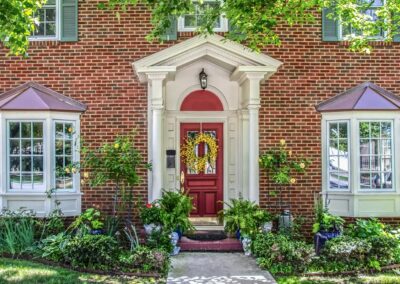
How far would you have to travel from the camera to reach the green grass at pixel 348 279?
7176mm

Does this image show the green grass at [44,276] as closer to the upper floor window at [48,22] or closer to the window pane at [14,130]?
the window pane at [14,130]

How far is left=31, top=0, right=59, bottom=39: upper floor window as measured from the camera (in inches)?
397

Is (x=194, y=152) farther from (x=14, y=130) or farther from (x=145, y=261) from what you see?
(x=14, y=130)

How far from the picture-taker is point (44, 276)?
707 cm

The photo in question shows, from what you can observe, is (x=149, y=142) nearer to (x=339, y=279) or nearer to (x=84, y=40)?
(x=84, y=40)

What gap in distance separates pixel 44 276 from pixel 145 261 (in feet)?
5.05

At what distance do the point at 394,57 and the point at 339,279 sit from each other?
5.12 metres

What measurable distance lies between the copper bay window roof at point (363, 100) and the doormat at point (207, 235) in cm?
325

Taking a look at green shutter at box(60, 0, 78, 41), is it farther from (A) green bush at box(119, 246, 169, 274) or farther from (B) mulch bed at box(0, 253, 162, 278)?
(A) green bush at box(119, 246, 169, 274)

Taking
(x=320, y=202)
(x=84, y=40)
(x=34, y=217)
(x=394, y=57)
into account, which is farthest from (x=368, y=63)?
(x=34, y=217)

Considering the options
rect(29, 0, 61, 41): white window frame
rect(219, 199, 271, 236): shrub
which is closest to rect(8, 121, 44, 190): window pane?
rect(29, 0, 61, 41): white window frame

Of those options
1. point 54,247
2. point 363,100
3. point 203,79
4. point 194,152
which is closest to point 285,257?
point 194,152

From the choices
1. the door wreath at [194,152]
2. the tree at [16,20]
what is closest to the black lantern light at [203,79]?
the door wreath at [194,152]

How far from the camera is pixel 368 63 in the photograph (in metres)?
10.1
